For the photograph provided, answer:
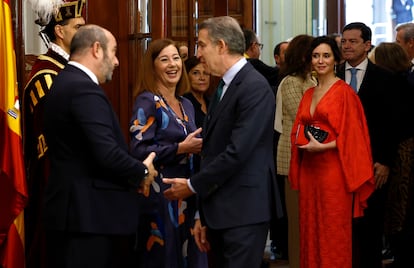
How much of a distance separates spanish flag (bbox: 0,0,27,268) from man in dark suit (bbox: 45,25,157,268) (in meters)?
0.62

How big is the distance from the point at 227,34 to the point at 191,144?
28.7 inches

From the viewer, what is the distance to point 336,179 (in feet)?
14.7

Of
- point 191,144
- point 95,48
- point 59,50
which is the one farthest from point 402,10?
point 95,48

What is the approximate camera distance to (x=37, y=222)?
400 cm

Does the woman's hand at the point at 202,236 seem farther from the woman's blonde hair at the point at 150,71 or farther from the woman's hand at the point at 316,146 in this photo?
the woman's hand at the point at 316,146

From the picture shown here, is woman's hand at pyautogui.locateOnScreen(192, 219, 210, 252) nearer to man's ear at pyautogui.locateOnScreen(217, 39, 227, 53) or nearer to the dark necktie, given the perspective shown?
the dark necktie

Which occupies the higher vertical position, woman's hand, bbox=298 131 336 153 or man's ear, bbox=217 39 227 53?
man's ear, bbox=217 39 227 53

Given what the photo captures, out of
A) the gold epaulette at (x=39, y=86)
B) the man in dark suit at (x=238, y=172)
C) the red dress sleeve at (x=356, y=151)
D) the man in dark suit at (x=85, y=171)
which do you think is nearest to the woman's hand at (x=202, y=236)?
the man in dark suit at (x=238, y=172)

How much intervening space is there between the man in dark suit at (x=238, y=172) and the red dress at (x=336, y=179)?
120 centimetres

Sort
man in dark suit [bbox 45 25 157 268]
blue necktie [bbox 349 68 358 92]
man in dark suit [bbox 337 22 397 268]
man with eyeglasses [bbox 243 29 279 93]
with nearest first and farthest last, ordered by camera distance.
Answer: man in dark suit [bbox 45 25 157 268]
man in dark suit [bbox 337 22 397 268]
blue necktie [bbox 349 68 358 92]
man with eyeglasses [bbox 243 29 279 93]

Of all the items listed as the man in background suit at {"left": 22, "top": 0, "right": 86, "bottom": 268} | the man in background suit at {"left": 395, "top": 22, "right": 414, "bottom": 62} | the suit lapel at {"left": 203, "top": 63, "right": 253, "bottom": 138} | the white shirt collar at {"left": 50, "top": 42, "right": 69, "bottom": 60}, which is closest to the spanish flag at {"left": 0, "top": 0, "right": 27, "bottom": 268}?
the man in background suit at {"left": 22, "top": 0, "right": 86, "bottom": 268}

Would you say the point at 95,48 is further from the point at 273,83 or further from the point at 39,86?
the point at 273,83

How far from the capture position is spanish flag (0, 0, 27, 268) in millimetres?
3840

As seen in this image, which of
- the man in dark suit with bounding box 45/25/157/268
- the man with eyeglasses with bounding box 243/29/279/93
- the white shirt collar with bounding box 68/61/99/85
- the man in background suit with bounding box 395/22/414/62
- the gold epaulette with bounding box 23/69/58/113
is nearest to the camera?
the man in dark suit with bounding box 45/25/157/268
